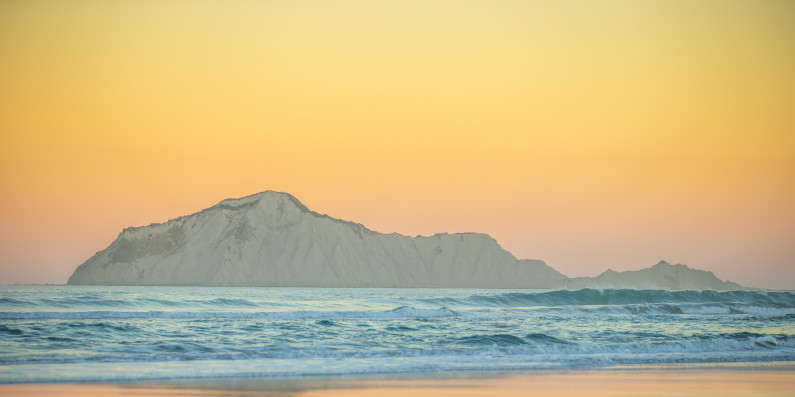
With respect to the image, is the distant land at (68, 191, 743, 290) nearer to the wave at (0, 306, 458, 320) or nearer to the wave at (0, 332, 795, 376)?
the wave at (0, 306, 458, 320)

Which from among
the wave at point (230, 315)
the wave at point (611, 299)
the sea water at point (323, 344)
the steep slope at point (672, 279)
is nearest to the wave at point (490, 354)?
the sea water at point (323, 344)

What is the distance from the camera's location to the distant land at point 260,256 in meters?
170

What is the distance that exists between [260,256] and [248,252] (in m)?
2.99

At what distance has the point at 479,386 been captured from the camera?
672 inches

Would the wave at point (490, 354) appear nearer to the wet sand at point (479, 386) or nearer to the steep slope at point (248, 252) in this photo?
the wet sand at point (479, 386)

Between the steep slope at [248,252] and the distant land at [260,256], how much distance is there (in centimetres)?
21

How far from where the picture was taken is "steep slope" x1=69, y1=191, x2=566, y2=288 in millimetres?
171125

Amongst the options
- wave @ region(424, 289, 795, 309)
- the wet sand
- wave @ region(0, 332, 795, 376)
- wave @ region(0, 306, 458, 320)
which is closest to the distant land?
wave @ region(424, 289, 795, 309)

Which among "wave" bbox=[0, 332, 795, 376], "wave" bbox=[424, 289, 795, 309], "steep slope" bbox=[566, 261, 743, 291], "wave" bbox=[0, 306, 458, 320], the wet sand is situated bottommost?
the wet sand

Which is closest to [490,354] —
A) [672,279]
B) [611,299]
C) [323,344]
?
[323,344]

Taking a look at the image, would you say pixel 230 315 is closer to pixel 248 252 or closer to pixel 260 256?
pixel 260 256

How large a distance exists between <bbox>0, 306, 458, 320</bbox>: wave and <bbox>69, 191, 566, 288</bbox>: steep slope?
408 feet

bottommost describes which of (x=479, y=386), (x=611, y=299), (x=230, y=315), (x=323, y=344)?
(x=479, y=386)

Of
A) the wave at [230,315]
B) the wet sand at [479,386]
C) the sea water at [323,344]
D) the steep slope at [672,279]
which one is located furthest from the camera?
the steep slope at [672,279]
